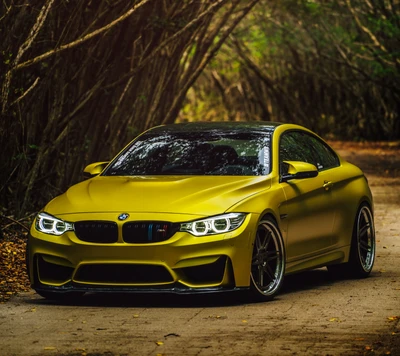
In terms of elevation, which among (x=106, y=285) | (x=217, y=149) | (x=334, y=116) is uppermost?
(x=217, y=149)

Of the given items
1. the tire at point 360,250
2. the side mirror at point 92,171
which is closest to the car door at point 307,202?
the tire at point 360,250

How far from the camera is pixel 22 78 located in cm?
1578

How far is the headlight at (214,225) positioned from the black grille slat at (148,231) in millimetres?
103

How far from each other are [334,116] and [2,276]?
40.8m

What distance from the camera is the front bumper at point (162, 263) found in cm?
946

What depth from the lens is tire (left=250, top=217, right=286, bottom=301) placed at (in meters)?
9.84

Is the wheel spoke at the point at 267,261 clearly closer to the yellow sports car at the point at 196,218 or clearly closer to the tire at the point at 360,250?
the yellow sports car at the point at 196,218

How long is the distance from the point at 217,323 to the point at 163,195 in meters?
1.37

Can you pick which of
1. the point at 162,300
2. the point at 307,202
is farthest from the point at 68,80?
the point at 162,300

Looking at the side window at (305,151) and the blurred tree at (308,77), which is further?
the blurred tree at (308,77)

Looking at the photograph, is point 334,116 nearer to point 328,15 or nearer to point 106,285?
point 328,15

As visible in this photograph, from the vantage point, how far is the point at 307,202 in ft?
35.4

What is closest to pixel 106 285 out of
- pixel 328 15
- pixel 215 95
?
pixel 328 15

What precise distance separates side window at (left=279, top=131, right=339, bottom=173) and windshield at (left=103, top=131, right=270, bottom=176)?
8.9 inches
